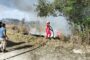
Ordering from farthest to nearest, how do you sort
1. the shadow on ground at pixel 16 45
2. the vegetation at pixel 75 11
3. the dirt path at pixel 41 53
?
the vegetation at pixel 75 11
the shadow on ground at pixel 16 45
the dirt path at pixel 41 53

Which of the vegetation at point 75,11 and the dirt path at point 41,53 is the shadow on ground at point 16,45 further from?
the vegetation at point 75,11

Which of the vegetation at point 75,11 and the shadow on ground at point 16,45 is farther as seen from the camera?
the vegetation at point 75,11

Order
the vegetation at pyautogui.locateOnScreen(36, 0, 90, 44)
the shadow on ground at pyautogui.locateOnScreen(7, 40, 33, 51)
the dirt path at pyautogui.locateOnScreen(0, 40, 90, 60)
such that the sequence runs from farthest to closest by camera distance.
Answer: the vegetation at pyautogui.locateOnScreen(36, 0, 90, 44), the shadow on ground at pyautogui.locateOnScreen(7, 40, 33, 51), the dirt path at pyautogui.locateOnScreen(0, 40, 90, 60)

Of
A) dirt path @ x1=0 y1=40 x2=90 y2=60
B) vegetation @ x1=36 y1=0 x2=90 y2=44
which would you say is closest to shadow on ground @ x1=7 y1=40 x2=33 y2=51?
dirt path @ x1=0 y1=40 x2=90 y2=60

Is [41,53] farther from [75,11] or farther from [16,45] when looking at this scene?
[75,11]

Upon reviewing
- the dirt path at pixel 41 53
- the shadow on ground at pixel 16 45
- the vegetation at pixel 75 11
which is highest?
the vegetation at pixel 75 11

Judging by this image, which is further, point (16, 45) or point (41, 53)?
point (16, 45)

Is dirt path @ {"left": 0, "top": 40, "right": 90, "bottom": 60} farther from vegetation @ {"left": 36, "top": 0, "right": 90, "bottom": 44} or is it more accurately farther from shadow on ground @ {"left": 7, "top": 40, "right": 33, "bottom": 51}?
vegetation @ {"left": 36, "top": 0, "right": 90, "bottom": 44}

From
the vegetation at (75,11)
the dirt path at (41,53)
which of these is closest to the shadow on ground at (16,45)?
the dirt path at (41,53)

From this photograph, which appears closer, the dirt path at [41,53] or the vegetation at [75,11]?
the dirt path at [41,53]

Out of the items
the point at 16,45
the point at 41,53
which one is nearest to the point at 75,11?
the point at 16,45

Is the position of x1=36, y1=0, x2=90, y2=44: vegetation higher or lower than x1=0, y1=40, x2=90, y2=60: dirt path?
higher

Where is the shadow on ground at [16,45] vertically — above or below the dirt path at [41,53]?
above

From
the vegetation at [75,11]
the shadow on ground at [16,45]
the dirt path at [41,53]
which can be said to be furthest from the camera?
the vegetation at [75,11]
